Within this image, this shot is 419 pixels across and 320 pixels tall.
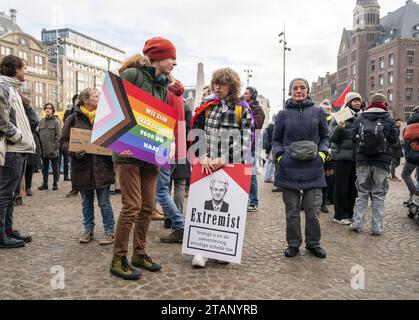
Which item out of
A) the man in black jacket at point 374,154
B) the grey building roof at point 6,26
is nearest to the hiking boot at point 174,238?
the man in black jacket at point 374,154

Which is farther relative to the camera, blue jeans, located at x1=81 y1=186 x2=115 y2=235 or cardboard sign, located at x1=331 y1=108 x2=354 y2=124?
cardboard sign, located at x1=331 y1=108 x2=354 y2=124

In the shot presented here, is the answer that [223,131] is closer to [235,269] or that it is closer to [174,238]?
[235,269]

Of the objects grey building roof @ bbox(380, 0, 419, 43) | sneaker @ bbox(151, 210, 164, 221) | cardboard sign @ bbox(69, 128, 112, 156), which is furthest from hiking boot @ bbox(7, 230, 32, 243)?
grey building roof @ bbox(380, 0, 419, 43)

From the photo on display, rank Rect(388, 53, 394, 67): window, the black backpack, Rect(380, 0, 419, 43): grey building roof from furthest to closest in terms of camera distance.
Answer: Rect(380, 0, 419, 43): grey building roof, Rect(388, 53, 394, 67): window, the black backpack

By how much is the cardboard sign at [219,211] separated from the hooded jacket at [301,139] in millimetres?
828

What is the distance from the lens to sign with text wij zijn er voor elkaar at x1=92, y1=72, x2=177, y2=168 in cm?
335

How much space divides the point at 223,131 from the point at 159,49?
1.13m

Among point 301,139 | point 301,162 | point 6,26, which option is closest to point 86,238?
point 301,162

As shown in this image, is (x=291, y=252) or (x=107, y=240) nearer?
(x=291, y=252)

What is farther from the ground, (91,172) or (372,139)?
(372,139)

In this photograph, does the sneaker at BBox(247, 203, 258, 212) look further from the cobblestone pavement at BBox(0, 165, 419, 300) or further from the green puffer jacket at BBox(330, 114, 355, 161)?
the green puffer jacket at BBox(330, 114, 355, 161)

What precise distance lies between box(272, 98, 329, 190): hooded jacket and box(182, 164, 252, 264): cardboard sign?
0.83 meters

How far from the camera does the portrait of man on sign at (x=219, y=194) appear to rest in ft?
13.4

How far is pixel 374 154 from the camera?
18.7ft
